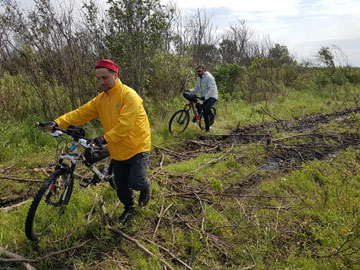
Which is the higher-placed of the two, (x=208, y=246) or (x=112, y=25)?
(x=112, y=25)

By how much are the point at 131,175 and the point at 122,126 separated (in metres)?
0.69

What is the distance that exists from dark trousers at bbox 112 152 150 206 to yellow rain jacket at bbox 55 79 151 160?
A: 103 mm

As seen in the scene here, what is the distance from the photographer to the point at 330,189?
4266 mm

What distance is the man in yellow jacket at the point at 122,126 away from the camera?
2768 mm

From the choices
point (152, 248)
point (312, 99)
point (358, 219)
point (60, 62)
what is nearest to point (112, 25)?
point (60, 62)

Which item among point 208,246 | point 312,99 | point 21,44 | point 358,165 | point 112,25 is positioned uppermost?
point 112,25

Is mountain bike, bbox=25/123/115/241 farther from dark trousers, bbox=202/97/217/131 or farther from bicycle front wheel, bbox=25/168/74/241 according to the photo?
dark trousers, bbox=202/97/217/131

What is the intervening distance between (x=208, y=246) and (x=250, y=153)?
3.50m

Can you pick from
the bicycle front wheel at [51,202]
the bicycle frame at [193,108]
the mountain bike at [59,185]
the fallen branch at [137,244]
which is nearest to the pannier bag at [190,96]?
the bicycle frame at [193,108]

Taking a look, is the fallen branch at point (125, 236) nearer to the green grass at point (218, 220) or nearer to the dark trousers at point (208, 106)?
the green grass at point (218, 220)

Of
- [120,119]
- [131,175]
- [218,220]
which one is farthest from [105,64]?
[218,220]

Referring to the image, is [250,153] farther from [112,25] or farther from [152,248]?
[112,25]

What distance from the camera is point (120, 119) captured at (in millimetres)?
2758

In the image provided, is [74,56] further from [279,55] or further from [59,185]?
[279,55]
